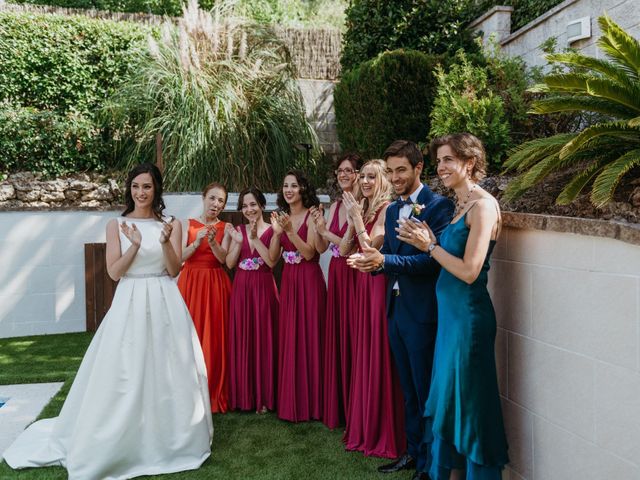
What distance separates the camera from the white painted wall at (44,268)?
7551 millimetres

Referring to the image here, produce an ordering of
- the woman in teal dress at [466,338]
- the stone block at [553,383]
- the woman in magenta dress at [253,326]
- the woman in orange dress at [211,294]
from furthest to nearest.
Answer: the woman in orange dress at [211,294]
the woman in magenta dress at [253,326]
the woman in teal dress at [466,338]
the stone block at [553,383]

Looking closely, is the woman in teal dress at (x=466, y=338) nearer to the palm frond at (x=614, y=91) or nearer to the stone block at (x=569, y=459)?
the stone block at (x=569, y=459)

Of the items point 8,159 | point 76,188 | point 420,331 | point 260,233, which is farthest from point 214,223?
point 8,159

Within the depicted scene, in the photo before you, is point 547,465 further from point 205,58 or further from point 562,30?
point 205,58

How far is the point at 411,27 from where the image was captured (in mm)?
7508

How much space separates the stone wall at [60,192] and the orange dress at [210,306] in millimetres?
3481

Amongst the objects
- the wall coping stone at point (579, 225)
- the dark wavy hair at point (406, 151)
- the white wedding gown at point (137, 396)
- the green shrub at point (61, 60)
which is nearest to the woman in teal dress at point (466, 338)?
the wall coping stone at point (579, 225)

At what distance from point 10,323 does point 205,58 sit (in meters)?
4.49

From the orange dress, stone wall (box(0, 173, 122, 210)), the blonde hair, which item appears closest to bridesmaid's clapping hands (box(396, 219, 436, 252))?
the blonde hair

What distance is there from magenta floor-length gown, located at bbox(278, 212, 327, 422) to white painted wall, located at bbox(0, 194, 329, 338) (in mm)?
3128

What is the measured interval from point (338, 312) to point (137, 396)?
1560mm

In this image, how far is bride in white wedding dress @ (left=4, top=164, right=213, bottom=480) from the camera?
3.48 m

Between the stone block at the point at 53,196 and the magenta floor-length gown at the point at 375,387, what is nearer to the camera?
the magenta floor-length gown at the point at 375,387

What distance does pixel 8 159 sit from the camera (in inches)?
317
